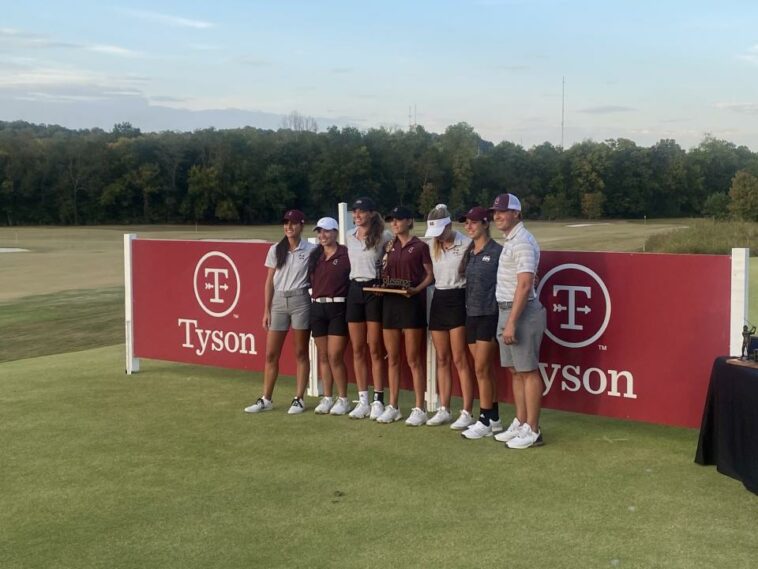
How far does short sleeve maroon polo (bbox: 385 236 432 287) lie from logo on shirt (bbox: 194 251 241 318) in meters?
2.50

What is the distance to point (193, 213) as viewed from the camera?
81188mm

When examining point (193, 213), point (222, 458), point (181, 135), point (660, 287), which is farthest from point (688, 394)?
point (181, 135)

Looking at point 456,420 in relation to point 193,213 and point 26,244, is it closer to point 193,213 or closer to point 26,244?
point 26,244

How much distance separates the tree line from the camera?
259 ft

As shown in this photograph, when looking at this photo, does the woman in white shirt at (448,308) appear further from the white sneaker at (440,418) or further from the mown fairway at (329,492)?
the mown fairway at (329,492)

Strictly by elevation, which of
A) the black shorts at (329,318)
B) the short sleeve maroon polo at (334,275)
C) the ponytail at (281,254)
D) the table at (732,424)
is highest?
the ponytail at (281,254)

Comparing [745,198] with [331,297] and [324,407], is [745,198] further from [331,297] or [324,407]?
[331,297]

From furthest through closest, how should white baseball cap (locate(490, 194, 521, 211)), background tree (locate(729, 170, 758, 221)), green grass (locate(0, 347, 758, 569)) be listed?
background tree (locate(729, 170, 758, 221)) → white baseball cap (locate(490, 194, 521, 211)) → green grass (locate(0, 347, 758, 569))

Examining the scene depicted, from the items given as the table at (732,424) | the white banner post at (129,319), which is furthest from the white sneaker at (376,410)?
the white banner post at (129,319)

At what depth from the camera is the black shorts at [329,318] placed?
22.5 feet

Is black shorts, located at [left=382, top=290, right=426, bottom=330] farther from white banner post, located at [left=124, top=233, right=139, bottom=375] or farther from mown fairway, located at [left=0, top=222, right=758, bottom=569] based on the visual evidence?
white banner post, located at [left=124, top=233, right=139, bottom=375]

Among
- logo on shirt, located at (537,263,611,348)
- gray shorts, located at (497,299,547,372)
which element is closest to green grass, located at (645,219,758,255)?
logo on shirt, located at (537,263,611,348)

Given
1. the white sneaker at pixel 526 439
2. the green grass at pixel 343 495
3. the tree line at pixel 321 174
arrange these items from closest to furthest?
the green grass at pixel 343 495 → the white sneaker at pixel 526 439 → the tree line at pixel 321 174

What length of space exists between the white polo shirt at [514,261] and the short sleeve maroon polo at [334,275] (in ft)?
4.84
